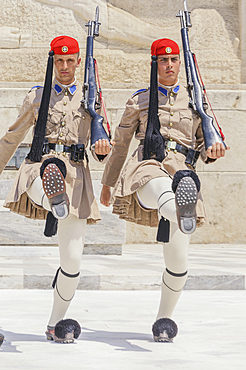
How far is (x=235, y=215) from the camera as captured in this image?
9297mm

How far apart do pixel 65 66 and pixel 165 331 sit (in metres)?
1.64

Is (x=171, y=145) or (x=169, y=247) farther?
(x=171, y=145)

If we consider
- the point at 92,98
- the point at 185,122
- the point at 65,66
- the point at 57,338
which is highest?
the point at 65,66

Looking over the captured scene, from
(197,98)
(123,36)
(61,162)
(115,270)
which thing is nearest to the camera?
(61,162)

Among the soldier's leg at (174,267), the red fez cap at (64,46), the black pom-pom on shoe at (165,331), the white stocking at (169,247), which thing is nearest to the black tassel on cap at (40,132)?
the red fez cap at (64,46)

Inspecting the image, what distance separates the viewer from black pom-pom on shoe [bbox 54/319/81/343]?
3.33m

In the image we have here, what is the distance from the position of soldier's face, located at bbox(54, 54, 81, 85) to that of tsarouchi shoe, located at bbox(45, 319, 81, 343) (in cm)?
142

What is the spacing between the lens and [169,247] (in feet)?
11.1

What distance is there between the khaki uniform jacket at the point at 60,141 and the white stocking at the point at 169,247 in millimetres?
339

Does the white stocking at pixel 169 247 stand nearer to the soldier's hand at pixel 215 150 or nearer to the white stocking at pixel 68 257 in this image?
the soldier's hand at pixel 215 150

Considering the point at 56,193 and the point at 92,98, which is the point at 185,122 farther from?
the point at 56,193

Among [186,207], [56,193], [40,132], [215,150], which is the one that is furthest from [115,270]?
[186,207]

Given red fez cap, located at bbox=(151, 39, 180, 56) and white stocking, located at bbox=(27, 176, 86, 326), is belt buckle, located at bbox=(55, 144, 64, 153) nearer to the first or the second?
white stocking, located at bbox=(27, 176, 86, 326)

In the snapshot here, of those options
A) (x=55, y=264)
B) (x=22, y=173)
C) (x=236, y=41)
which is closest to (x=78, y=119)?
(x=22, y=173)
